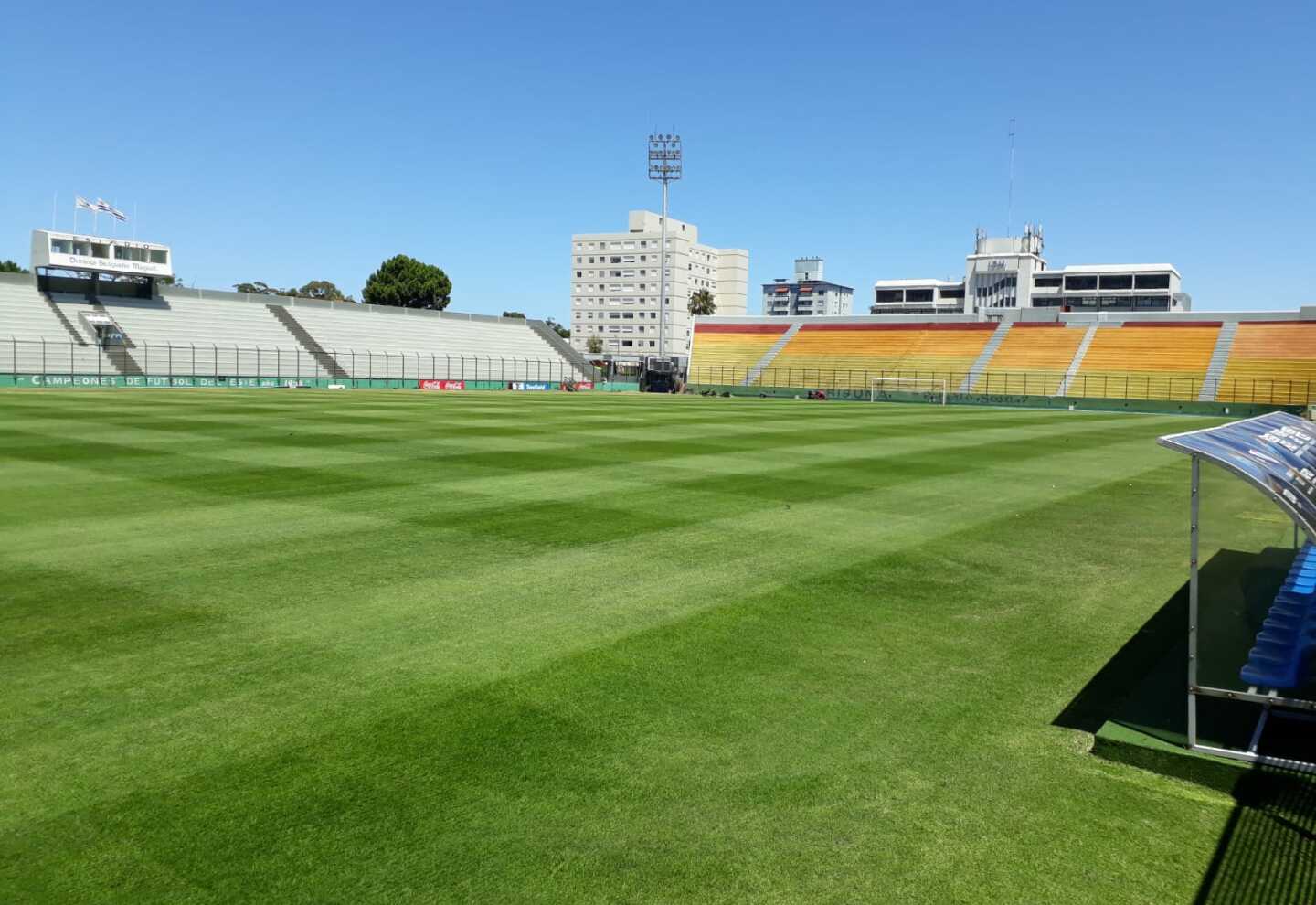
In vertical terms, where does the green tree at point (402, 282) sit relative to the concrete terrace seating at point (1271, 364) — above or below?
above

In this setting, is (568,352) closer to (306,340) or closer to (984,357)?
(306,340)

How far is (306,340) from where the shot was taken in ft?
233

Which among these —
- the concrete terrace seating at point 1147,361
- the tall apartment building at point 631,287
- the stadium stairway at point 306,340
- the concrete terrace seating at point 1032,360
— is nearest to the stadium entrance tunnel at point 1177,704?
the concrete terrace seating at point 1147,361

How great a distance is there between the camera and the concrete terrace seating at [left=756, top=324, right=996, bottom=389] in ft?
249

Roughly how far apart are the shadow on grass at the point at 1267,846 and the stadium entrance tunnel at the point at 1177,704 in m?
0.16

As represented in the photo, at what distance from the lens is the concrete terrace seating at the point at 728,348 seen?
3364 inches

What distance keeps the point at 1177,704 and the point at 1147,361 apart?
70.5 meters

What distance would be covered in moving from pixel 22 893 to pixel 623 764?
2.73m

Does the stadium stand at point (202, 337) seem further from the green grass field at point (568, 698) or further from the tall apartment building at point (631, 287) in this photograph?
the tall apartment building at point (631, 287)

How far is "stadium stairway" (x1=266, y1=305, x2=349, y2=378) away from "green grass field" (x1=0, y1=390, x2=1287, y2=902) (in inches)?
2263

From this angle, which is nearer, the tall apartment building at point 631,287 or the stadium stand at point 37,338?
the stadium stand at point 37,338

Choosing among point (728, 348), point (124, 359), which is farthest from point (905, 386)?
point (124, 359)

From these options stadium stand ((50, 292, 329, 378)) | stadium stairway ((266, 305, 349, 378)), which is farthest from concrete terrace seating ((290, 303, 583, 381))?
stadium stand ((50, 292, 329, 378))

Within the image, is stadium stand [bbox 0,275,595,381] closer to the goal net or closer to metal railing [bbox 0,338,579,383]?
metal railing [bbox 0,338,579,383]
